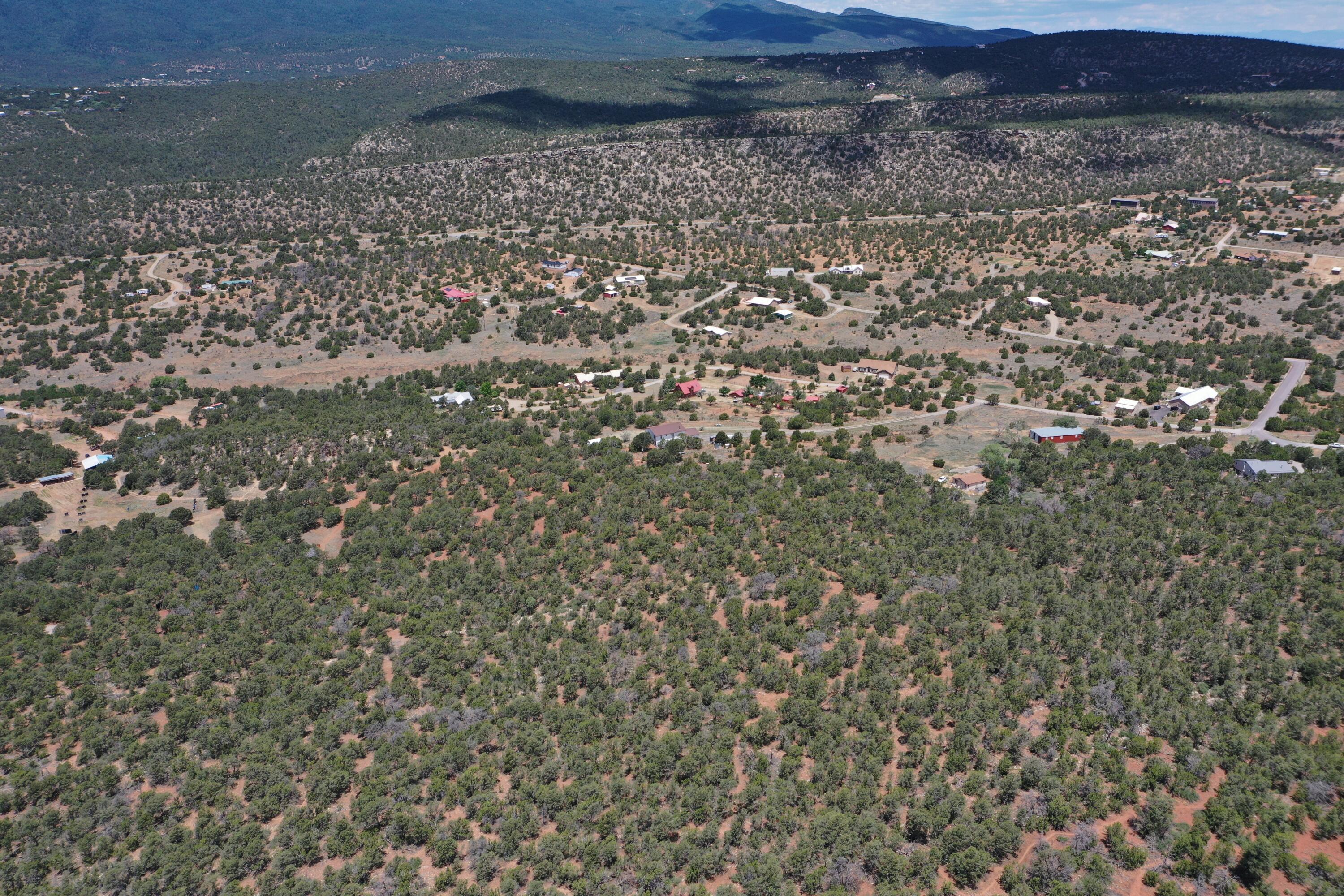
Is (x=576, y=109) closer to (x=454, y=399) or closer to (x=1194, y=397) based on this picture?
(x=454, y=399)

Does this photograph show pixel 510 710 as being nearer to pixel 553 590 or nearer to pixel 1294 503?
pixel 553 590

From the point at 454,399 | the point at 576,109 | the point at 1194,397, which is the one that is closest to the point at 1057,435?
the point at 1194,397

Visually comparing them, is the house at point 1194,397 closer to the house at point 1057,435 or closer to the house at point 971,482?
the house at point 1057,435

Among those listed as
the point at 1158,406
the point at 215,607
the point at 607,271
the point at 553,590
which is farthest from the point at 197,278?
the point at 1158,406

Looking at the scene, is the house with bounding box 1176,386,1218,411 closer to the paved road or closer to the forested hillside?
the paved road

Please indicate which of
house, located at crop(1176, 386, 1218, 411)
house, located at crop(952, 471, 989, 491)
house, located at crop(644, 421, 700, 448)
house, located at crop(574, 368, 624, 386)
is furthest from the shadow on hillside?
house, located at crop(952, 471, 989, 491)

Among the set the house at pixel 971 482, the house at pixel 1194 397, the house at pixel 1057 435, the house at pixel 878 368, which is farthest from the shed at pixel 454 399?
the house at pixel 1194 397
